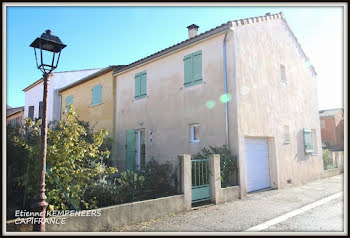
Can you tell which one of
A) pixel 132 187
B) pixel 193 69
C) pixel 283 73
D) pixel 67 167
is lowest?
pixel 132 187

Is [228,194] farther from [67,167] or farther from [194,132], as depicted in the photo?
[67,167]

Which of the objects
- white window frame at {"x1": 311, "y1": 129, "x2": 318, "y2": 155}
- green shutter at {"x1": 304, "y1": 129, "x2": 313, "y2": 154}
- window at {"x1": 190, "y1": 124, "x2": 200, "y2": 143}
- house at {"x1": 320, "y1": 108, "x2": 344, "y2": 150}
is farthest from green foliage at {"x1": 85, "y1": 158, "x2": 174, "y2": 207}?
house at {"x1": 320, "y1": 108, "x2": 344, "y2": 150}

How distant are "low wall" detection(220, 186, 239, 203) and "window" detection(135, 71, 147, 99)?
6171 mm

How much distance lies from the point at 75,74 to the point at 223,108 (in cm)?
1471

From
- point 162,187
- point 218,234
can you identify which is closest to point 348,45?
point 218,234

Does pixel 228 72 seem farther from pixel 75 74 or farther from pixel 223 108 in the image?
pixel 75 74

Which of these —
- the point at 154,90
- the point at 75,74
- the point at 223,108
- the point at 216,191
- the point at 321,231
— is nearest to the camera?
the point at 321,231

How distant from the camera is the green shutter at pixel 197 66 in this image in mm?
10352

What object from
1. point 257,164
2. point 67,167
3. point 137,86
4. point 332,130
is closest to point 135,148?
point 137,86

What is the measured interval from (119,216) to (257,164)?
6.12 metres

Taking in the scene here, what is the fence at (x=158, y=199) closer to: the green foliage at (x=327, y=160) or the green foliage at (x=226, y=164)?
the green foliage at (x=226, y=164)

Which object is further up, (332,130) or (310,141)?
(332,130)

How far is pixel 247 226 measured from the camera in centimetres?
582

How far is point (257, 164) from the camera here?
1009cm
